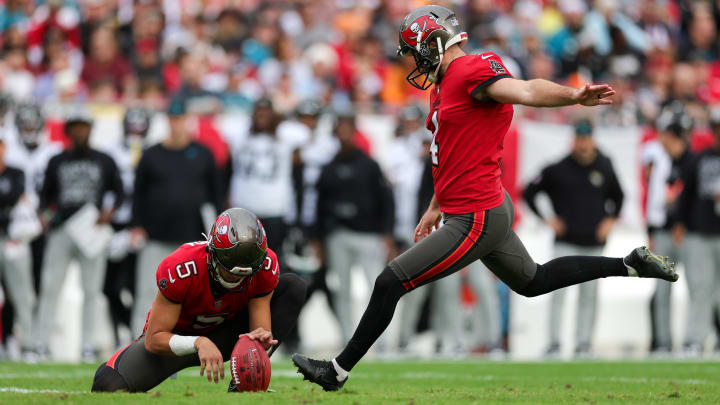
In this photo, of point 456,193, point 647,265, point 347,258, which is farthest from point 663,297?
point 456,193

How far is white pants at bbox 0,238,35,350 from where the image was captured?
36.4ft

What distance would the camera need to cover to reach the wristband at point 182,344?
6102 mm

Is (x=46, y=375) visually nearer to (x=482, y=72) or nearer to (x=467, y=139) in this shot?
(x=467, y=139)

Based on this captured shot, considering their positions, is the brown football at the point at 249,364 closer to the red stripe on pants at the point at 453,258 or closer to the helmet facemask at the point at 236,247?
the helmet facemask at the point at 236,247

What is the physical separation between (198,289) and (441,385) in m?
2.31

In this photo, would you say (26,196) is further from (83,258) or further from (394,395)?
(394,395)

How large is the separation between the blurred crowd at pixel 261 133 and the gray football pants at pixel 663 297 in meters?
0.03

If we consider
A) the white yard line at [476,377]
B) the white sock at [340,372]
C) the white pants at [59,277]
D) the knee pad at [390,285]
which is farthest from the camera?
the white pants at [59,277]

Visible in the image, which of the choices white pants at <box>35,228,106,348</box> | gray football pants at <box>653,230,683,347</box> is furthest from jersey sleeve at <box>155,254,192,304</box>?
gray football pants at <box>653,230,683,347</box>

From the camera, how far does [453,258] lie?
627 centimetres

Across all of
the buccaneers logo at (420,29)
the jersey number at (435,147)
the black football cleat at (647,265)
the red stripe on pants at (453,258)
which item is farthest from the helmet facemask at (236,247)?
the black football cleat at (647,265)

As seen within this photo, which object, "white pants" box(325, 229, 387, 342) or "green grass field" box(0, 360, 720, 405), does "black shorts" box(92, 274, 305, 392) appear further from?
"white pants" box(325, 229, 387, 342)

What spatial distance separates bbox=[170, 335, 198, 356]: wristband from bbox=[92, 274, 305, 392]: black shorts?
0.93ft

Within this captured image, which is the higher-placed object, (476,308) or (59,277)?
(59,277)
